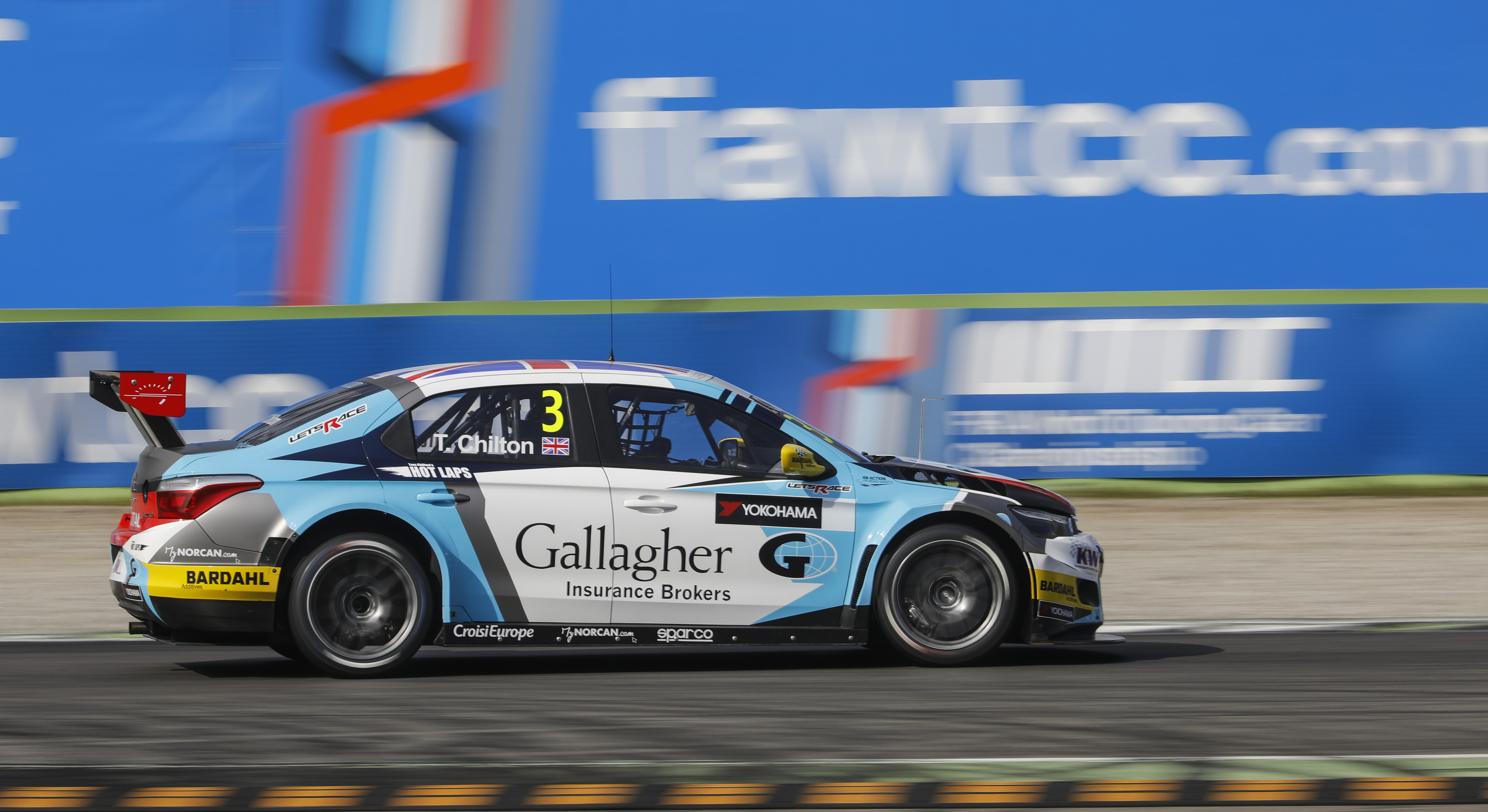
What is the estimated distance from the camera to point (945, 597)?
717 cm

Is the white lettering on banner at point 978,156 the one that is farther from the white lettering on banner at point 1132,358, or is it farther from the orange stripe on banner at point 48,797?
the orange stripe on banner at point 48,797

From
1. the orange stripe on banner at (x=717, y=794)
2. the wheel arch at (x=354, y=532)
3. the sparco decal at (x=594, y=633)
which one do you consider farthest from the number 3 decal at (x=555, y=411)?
the orange stripe on banner at (x=717, y=794)

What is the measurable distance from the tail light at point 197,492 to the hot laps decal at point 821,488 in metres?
2.29

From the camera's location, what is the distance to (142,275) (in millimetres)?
14781

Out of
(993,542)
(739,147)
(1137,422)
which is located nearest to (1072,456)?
(1137,422)

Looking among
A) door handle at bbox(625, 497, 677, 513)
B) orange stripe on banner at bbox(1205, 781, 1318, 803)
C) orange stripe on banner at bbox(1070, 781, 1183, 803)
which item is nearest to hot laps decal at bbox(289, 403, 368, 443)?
door handle at bbox(625, 497, 677, 513)

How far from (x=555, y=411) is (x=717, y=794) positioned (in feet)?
8.59

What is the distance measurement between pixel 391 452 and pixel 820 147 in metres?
8.73

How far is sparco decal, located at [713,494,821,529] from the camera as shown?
6.96 m

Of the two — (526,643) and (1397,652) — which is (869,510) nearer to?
(526,643)

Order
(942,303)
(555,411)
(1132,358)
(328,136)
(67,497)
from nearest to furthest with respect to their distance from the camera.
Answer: (555,411)
(67,497)
(1132,358)
(942,303)
(328,136)

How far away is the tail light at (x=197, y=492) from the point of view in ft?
21.7

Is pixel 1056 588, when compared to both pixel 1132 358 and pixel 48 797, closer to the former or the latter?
pixel 48 797

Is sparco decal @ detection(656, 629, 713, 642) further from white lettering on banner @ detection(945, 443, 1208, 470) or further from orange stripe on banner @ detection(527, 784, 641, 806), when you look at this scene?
white lettering on banner @ detection(945, 443, 1208, 470)
